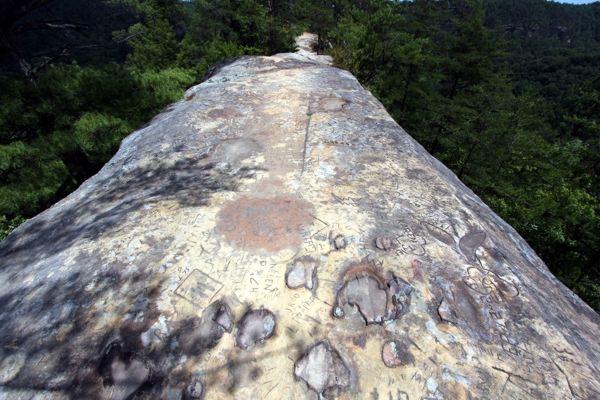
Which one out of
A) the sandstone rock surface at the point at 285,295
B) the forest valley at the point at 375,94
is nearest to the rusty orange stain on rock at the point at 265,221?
the sandstone rock surface at the point at 285,295

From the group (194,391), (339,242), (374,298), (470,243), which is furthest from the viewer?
(470,243)

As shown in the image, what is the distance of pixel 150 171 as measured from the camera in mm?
3344

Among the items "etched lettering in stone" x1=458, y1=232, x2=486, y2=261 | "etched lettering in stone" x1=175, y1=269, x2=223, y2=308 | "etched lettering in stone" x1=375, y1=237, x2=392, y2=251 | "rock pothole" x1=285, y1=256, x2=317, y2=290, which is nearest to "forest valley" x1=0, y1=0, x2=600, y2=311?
"etched lettering in stone" x1=175, y1=269, x2=223, y2=308

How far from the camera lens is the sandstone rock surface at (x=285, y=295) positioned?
1.61 meters

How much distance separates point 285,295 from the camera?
1936 mm

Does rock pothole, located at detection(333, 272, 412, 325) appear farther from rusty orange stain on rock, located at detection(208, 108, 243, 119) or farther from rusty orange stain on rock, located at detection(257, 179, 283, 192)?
rusty orange stain on rock, located at detection(208, 108, 243, 119)

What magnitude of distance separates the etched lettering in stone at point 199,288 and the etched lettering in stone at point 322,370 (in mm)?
737

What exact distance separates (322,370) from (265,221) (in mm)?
1246

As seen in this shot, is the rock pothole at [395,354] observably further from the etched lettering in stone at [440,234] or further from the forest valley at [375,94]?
the forest valley at [375,94]

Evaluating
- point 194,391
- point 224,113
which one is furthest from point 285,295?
point 224,113

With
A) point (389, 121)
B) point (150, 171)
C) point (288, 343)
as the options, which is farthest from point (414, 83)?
point (288, 343)

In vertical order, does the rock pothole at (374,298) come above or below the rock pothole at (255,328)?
above

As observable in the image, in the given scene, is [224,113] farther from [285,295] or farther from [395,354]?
[395,354]

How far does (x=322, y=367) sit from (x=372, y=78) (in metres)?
11.2
